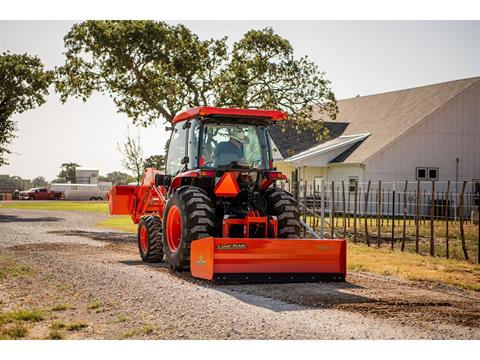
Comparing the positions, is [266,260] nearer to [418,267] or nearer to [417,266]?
[418,267]

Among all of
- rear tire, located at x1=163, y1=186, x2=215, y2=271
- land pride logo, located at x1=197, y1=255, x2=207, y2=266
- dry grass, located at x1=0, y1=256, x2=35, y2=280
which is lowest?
dry grass, located at x1=0, y1=256, x2=35, y2=280

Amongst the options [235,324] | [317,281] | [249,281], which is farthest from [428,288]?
[235,324]

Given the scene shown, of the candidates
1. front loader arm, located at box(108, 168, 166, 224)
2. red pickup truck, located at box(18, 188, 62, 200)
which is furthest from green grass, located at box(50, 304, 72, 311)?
red pickup truck, located at box(18, 188, 62, 200)

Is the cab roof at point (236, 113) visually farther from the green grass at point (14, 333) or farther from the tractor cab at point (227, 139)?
the green grass at point (14, 333)

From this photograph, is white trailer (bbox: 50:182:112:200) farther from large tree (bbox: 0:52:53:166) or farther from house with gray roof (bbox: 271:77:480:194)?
large tree (bbox: 0:52:53:166)

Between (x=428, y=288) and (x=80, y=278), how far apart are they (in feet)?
16.9

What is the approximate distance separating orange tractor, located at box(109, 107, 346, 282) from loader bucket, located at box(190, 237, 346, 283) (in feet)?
0.04

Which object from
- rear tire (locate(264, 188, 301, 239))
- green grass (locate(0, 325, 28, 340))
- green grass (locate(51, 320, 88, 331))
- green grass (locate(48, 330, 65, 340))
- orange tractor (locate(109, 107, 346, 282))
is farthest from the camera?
rear tire (locate(264, 188, 301, 239))

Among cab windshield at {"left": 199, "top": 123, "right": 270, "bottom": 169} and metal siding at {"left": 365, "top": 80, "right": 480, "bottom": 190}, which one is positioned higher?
metal siding at {"left": 365, "top": 80, "right": 480, "bottom": 190}

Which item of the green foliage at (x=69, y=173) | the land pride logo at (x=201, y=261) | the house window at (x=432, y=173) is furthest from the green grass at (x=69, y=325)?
the green foliage at (x=69, y=173)

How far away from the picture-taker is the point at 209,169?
1106 cm

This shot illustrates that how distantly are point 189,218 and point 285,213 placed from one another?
1.56 m

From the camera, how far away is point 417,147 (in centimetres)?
3136

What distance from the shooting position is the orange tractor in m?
9.98
